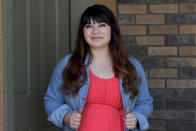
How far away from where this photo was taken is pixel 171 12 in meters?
3.57

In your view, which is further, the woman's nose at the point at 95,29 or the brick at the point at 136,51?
the brick at the point at 136,51

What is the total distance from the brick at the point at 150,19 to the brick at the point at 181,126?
3.30 feet

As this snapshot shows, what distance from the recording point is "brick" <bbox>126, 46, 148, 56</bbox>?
11.7ft

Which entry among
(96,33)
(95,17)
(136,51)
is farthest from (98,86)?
(136,51)

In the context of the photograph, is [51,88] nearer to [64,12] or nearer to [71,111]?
[71,111]

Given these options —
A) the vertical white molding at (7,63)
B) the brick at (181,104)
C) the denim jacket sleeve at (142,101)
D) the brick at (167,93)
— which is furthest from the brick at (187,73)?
the vertical white molding at (7,63)

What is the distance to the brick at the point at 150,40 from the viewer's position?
3.58 m

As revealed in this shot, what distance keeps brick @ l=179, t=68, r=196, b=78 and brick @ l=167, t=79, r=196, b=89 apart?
0.04 meters

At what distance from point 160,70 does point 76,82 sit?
143 centimetres

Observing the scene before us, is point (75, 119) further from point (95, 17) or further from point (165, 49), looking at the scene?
point (165, 49)

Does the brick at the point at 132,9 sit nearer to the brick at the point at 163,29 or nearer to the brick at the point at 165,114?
the brick at the point at 163,29

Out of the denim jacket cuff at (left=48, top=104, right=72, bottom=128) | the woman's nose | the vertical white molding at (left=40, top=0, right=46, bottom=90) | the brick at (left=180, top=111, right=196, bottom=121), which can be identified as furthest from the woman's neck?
the brick at (left=180, top=111, right=196, bottom=121)

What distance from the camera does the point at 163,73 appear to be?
142 inches

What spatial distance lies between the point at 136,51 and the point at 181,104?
686 mm
